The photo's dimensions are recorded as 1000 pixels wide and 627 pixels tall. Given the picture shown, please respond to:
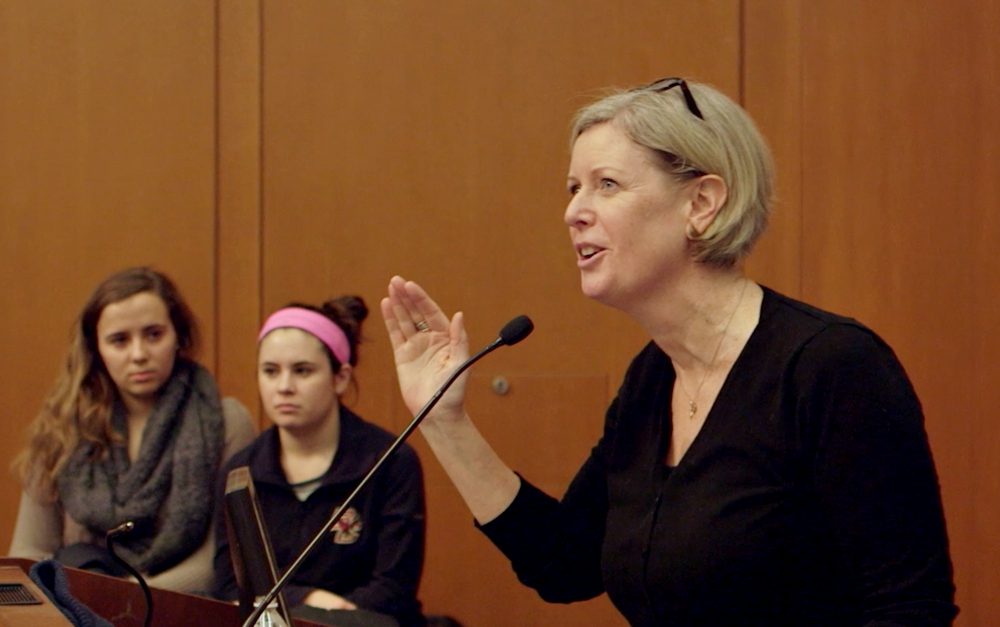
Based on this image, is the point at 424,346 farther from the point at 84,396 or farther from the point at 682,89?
the point at 84,396

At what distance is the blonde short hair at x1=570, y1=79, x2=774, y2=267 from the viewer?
161cm

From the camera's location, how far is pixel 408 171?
357cm

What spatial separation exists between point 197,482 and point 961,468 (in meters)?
1.90

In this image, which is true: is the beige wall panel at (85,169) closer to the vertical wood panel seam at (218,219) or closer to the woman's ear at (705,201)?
the vertical wood panel seam at (218,219)

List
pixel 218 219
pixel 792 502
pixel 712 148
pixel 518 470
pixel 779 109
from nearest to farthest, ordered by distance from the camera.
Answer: pixel 792 502 < pixel 712 148 < pixel 779 109 < pixel 518 470 < pixel 218 219

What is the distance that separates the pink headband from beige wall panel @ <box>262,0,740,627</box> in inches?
25.2

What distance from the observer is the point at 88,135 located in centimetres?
365

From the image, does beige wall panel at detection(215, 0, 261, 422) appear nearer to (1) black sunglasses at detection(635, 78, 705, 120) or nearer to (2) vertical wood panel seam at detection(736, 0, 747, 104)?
(2) vertical wood panel seam at detection(736, 0, 747, 104)

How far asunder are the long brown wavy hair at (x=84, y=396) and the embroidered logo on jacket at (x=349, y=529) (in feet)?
2.30

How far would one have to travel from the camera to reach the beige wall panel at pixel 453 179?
11.4ft

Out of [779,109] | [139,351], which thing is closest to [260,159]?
[139,351]

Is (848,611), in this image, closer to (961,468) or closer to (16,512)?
(961,468)

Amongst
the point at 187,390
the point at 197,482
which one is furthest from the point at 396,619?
the point at 187,390

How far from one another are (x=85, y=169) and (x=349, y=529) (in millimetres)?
1567
